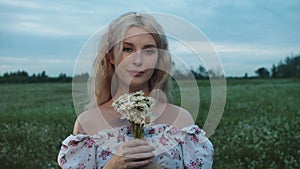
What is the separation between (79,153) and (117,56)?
0.45 m

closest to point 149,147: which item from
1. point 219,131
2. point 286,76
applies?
point 219,131

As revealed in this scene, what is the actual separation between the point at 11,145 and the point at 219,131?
3236mm

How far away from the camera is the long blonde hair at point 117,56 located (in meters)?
2.38

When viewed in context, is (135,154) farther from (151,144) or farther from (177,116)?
(177,116)

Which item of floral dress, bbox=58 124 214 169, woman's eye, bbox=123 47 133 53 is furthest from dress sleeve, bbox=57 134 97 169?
woman's eye, bbox=123 47 133 53

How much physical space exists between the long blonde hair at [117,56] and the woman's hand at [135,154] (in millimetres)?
409

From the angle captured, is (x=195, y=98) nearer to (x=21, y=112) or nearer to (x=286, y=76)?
(x=21, y=112)

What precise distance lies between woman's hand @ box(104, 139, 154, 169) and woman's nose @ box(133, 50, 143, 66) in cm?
34

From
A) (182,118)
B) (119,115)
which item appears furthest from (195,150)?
(119,115)

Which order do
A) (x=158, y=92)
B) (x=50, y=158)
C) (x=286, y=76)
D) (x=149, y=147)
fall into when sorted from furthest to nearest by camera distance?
(x=286, y=76), (x=50, y=158), (x=158, y=92), (x=149, y=147)

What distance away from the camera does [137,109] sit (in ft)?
7.22

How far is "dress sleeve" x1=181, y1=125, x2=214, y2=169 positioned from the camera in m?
2.44

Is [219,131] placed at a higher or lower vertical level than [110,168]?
lower

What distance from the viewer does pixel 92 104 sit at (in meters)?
2.50
